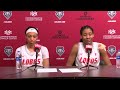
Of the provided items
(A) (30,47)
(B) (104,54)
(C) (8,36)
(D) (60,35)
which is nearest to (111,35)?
(D) (60,35)

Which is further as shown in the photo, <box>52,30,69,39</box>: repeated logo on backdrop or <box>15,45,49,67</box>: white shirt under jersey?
<box>52,30,69,39</box>: repeated logo on backdrop

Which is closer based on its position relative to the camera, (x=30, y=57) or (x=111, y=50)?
(x=30, y=57)

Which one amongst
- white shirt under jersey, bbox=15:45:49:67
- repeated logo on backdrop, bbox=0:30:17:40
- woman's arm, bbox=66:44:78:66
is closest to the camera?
white shirt under jersey, bbox=15:45:49:67

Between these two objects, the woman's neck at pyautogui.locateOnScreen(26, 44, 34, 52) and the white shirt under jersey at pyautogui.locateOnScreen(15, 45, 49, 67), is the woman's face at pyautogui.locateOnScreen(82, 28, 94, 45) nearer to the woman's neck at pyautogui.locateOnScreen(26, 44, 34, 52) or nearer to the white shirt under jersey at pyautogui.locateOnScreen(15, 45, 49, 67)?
the white shirt under jersey at pyautogui.locateOnScreen(15, 45, 49, 67)

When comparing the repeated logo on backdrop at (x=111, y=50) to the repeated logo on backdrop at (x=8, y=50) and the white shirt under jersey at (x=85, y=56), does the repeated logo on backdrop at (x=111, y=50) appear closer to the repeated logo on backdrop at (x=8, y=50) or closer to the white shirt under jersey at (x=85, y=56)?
the white shirt under jersey at (x=85, y=56)

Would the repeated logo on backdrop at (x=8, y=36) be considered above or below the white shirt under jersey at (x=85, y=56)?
above

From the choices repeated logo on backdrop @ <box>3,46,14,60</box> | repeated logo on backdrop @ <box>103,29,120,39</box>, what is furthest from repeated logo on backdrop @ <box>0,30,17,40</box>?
repeated logo on backdrop @ <box>103,29,120,39</box>

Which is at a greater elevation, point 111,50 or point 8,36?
point 8,36

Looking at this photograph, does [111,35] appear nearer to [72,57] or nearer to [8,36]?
[72,57]

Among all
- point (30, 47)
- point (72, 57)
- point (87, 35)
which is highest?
point (87, 35)

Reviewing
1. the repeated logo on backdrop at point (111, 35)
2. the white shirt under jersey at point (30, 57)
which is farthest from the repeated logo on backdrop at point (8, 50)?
the repeated logo on backdrop at point (111, 35)

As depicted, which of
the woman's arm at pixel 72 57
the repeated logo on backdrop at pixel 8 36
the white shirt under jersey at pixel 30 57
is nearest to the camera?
the white shirt under jersey at pixel 30 57
